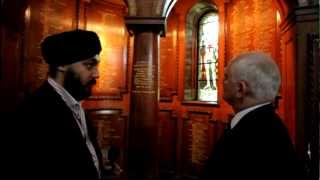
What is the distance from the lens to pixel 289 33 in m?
3.96

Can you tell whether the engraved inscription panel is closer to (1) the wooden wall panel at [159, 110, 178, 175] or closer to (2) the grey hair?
(1) the wooden wall panel at [159, 110, 178, 175]

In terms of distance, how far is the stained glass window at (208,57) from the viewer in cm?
683

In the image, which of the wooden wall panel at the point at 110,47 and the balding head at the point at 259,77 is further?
the wooden wall panel at the point at 110,47

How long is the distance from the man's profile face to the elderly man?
30.0 inches

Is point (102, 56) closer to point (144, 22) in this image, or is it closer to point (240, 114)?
point (144, 22)

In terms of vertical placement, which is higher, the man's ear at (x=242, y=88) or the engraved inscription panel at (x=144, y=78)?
the engraved inscription panel at (x=144, y=78)

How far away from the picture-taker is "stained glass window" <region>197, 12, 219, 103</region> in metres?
6.83

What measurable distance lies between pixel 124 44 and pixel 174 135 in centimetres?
226

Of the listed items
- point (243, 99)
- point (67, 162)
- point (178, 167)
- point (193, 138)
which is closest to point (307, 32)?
point (243, 99)

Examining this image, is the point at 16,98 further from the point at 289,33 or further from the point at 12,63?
the point at 289,33

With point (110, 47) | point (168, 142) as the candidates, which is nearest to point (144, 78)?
point (110, 47)

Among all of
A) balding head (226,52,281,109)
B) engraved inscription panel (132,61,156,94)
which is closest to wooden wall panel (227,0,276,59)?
engraved inscription panel (132,61,156,94)

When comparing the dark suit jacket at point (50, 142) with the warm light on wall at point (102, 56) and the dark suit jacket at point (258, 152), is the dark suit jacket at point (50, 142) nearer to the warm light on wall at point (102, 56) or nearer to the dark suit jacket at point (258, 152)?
the dark suit jacket at point (258, 152)

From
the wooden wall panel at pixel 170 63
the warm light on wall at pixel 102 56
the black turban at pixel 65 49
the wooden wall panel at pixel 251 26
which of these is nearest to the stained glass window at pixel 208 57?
the wooden wall panel at pixel 170 63
